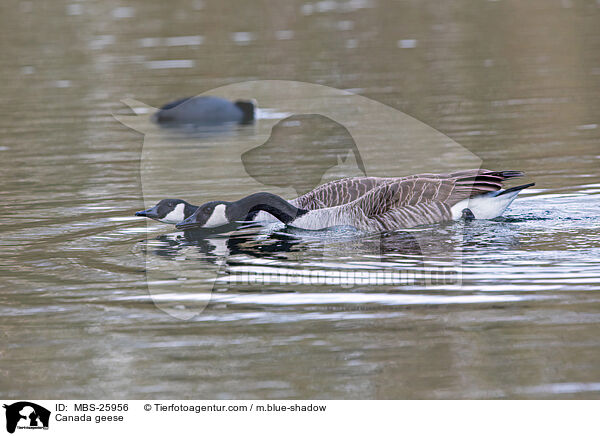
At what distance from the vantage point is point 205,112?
19250 mm

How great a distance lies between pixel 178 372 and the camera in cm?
656

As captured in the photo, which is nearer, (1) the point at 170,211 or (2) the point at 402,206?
(2) the point at 402,206

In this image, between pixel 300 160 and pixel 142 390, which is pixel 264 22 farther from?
pixel 142 390

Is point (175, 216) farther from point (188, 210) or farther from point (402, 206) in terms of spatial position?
point (402, 206)

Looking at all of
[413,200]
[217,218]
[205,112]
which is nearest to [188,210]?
[217,218]

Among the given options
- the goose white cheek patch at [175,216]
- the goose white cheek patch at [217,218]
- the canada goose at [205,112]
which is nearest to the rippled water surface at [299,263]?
the goose white cheek patch at [175,216]

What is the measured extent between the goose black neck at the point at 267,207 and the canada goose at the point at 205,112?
7.56 metres
